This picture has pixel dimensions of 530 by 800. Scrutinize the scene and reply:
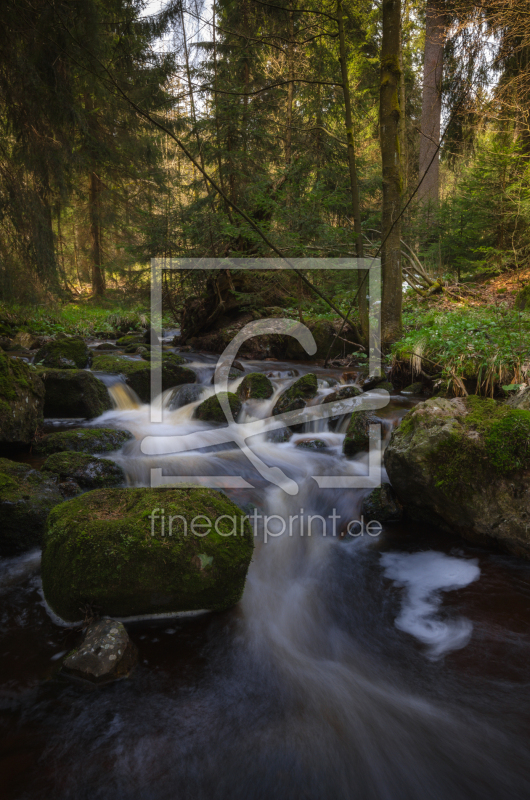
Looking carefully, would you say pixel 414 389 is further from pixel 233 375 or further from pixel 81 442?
pixel 81 442


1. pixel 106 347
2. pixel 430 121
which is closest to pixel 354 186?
pixel 106 347

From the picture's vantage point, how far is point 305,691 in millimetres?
2707

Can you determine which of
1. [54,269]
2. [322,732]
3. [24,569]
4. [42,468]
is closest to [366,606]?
[322,732]

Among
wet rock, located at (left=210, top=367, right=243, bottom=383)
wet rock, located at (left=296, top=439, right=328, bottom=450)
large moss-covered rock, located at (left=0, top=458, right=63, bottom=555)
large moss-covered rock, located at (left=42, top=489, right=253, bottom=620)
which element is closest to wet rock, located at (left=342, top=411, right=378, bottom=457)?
wet rock, located at (left=296, top=439, right=328, bottom=450)

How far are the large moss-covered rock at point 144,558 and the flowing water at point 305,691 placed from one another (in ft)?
0.73

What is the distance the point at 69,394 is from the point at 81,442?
5.86ft

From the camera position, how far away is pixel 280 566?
162 inches

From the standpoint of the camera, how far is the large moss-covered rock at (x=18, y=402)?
16.7 ft

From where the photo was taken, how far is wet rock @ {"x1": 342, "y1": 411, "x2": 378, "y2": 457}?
576cm

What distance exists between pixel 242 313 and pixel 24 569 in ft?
35.3

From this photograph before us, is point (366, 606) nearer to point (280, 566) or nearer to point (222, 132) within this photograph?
point (280, 566)

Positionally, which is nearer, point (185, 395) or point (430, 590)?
point (430, 590)

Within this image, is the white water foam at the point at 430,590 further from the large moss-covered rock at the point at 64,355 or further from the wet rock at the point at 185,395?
the large moss-covered rock at the point at 64,355

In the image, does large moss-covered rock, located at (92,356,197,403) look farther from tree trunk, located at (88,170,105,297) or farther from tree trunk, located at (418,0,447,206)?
tree trunk, located at (418,0,447,206)
